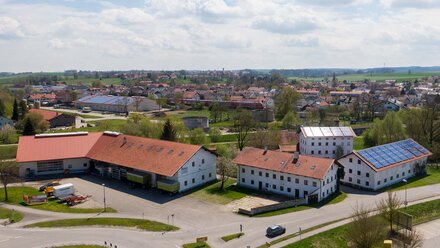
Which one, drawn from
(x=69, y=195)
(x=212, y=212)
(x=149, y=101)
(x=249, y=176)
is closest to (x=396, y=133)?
(x=249, y=176)

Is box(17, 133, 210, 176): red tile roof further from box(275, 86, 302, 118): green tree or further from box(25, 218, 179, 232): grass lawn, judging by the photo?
box(275, 86, 302, 118): green tree

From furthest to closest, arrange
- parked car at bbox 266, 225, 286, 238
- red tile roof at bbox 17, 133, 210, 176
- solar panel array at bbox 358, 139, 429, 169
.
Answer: solar panel array at bbox 358, 139, 429, 169 < red tile roof at bbox 17, 133, 210, 176 < parked car at bbox 266, 225, 286, 238

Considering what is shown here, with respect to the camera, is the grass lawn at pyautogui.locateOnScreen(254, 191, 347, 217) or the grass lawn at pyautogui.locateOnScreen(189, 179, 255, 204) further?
the grass lawn at pyautogui.locateOnScreen(189, 179, 255, 204)

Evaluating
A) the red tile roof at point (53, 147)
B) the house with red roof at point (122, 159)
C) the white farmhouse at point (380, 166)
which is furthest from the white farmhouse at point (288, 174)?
the red tile roof at point (53, 147)

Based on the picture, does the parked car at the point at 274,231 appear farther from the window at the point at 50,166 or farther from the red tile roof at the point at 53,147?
the window at the point at 50,166

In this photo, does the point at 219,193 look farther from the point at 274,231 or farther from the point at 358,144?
the point at 358,144

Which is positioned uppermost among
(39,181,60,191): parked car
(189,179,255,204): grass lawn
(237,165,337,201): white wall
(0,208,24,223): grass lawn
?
(237,165,337,201): white wall

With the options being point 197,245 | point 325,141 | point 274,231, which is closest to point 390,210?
point 274,231

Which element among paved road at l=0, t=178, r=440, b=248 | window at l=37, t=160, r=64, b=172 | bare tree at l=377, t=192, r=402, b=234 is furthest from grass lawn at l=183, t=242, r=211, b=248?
window at l=37, t=160, r=64, b=172
